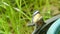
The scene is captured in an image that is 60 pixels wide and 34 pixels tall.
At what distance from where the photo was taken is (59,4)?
60.0 inches

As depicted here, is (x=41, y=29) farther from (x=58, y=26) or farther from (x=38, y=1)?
(x=38, y=1)

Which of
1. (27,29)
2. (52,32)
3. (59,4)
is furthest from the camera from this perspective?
(59,4)

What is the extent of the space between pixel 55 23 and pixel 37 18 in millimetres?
63

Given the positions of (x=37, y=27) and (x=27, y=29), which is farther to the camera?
(x=27, y=29)

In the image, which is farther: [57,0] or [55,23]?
[57,0]

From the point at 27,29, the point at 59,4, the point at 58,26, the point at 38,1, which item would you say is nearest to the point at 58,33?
the point at 58,26

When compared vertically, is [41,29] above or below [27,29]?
above

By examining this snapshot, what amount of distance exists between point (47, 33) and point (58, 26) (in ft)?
0.15

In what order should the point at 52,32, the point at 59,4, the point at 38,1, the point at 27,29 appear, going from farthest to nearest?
the point at 59,4 < the point at 38,1 < the point at 27,29 < the point at 52,32

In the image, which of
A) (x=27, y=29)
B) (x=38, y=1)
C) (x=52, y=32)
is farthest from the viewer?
(x=38, y=1)

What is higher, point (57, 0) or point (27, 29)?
point (57, 0)

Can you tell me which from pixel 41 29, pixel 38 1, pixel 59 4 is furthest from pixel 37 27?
pixel 59 4

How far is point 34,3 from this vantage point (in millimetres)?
1446

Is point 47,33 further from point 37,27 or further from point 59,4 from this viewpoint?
point 59,4
